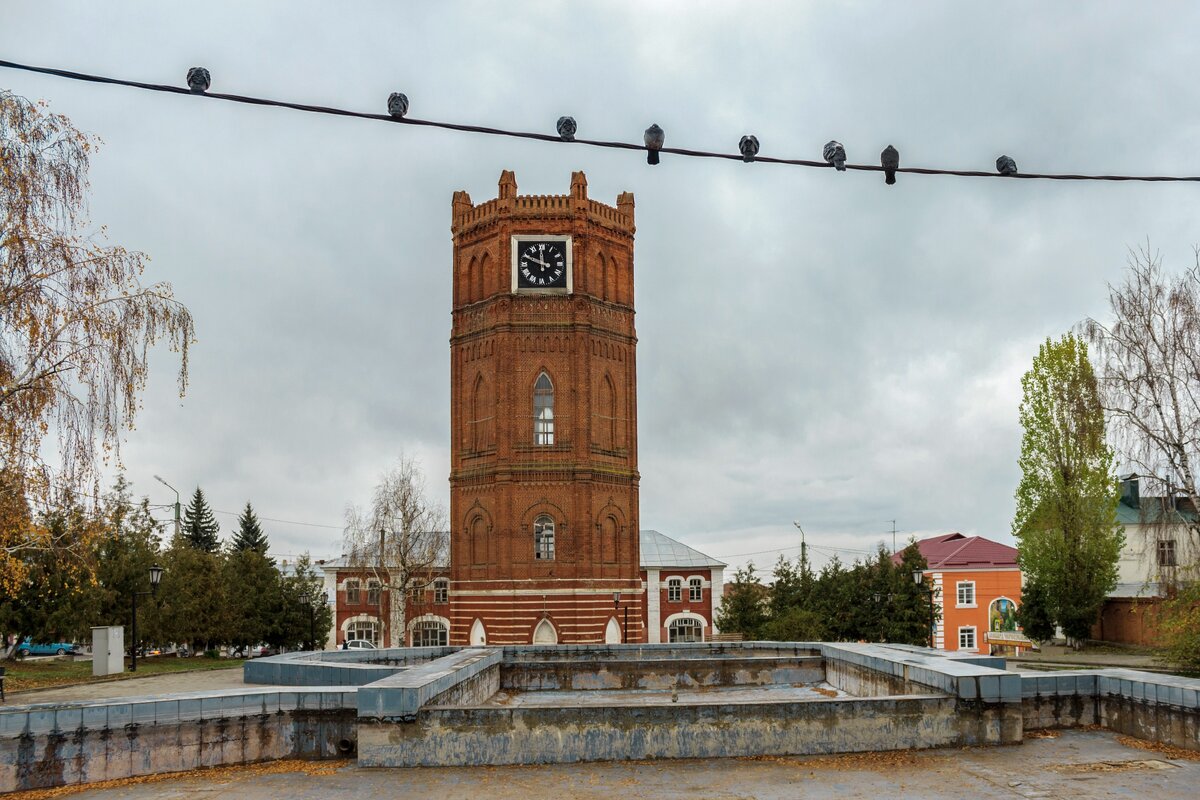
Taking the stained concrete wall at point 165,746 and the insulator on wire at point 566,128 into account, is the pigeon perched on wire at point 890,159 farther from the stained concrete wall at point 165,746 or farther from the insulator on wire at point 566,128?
the stained concrete wall at point 165,746

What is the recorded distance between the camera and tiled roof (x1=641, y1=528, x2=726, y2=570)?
206 ft

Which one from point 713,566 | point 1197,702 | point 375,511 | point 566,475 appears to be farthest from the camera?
point 713,566

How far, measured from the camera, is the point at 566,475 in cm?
4438

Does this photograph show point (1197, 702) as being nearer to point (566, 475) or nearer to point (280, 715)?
point (280, 715)

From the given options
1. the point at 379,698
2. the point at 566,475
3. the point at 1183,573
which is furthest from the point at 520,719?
the point at 566,475

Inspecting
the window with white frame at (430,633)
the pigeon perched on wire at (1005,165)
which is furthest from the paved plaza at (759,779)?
the window with white frame at (430,633)

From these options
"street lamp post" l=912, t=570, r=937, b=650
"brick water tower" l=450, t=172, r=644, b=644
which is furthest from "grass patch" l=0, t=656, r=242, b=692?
"street lamp post" l=912, t=570, r=937, b=650

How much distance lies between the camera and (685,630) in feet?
203

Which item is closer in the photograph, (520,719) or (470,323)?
(520,719)

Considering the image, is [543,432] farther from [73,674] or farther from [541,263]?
[73,674]

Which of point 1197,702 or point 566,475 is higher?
point 566,475

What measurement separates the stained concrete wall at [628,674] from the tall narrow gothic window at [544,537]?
20781mm

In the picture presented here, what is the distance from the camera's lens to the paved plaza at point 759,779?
11.7m

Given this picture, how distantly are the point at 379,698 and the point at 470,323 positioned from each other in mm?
33931
